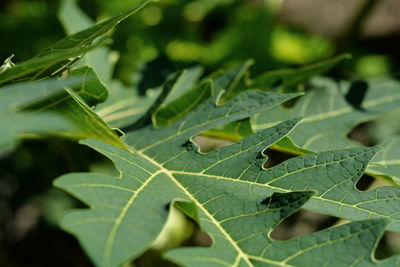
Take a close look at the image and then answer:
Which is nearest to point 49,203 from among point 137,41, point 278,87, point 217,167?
point 137,41

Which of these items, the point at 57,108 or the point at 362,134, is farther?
the point at 362,134

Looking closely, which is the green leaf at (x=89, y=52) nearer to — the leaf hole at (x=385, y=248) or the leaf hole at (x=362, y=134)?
the leaf hole at (x=362, y=134)

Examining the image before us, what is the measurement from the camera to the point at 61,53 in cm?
84

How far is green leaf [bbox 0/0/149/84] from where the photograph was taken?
32.9 inches

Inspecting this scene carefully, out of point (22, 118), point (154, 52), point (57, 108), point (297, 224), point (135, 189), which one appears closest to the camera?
point (22, 118)

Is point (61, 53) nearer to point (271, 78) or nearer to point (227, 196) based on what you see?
point (227, 196)

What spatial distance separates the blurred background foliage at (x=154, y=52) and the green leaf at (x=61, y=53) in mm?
976

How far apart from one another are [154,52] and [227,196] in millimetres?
1383

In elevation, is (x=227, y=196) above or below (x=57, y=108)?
below

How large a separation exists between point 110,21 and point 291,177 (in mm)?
456

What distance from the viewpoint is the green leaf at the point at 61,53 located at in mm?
834

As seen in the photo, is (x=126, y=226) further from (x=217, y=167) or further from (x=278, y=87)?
(x=278, y=87)

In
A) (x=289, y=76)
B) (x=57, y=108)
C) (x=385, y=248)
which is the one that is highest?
(x=57, y=108)

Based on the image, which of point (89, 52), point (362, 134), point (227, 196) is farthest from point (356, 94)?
point (362, 134)
